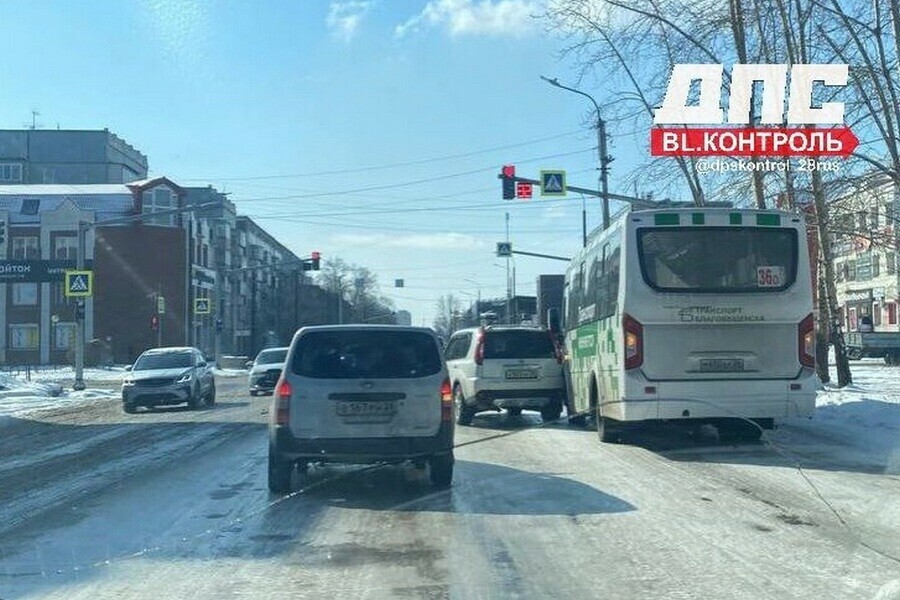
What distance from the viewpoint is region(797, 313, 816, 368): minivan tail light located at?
1441 centimetres

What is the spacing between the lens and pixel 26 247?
76688mm

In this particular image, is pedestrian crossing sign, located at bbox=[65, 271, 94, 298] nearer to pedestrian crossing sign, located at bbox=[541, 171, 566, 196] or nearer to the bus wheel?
pedestrian crossing sign, located at bbox=[541, 171, 566, 196]

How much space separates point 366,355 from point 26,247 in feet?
235

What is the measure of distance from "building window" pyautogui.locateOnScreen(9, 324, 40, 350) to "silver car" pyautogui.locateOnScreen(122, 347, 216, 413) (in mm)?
50662

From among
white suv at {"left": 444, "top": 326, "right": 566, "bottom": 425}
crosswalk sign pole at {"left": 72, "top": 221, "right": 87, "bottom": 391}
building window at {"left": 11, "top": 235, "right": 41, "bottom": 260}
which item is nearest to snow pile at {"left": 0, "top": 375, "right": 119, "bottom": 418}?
crosswalk sign pole at {"left": 72, "top": 221, "right": 87, "bottom": 391}

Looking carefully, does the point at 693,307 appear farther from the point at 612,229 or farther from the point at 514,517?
the point at 514,517

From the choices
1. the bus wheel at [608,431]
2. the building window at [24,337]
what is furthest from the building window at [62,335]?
the bus wheel at [608,431]

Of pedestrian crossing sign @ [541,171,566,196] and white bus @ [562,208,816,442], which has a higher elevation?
pedestrian crossing sign @ [541,171,566,196]

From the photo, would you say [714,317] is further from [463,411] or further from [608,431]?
[463,411]

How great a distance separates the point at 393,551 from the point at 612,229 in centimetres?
859

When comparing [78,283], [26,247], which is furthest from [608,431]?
[26,247]

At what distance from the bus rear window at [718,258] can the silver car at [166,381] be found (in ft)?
56.7

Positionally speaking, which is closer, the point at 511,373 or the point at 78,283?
the point at 511,373

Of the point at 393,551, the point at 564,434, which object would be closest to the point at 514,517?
the point at 393,551
